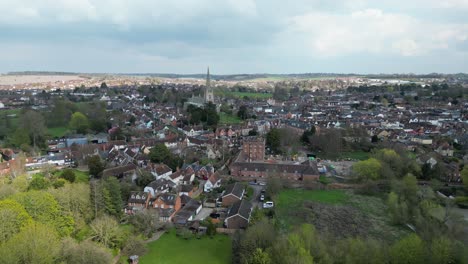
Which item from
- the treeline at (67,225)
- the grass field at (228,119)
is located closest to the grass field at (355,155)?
the treeline at (67,225)

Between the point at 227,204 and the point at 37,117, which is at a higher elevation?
the point at 37,117

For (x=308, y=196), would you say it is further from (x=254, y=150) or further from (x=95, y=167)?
(x=95, y=167)

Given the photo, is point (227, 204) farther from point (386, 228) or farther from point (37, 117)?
point (37, 117)

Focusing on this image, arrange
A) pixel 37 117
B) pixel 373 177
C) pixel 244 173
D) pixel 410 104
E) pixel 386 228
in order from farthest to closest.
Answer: pixel 410 104 → pixel 37 117 → pixel 244 173 → pixel 373 177 → pixel 386 228

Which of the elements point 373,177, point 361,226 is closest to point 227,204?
point 361,226

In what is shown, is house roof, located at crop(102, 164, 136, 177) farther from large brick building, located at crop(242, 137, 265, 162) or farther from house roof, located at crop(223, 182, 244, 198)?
large brick building, located at crop(242, 137, 265, 162)

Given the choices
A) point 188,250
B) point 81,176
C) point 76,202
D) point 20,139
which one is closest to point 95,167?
point 81,176
